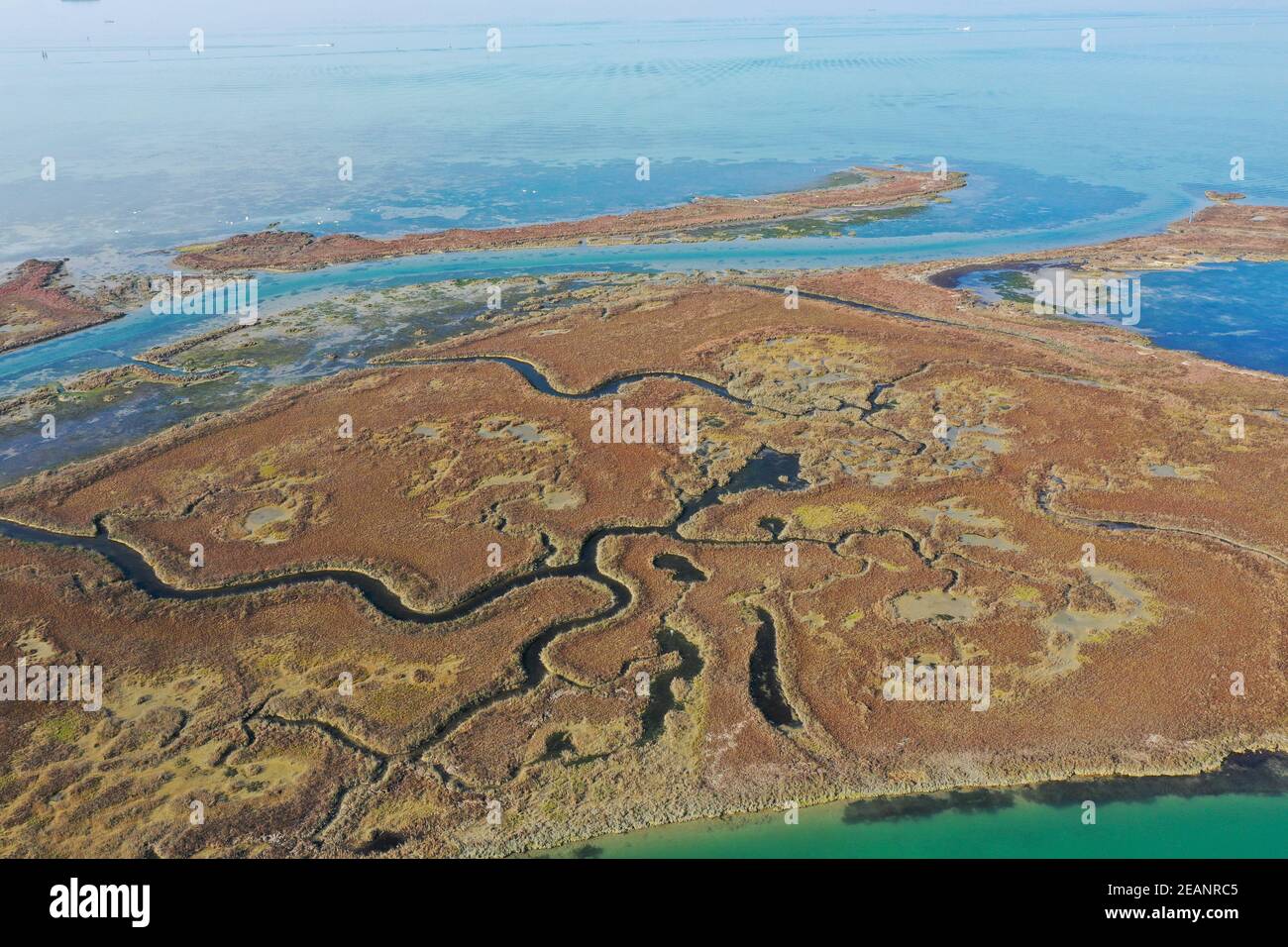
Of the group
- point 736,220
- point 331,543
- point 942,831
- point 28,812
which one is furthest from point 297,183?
point 942,831

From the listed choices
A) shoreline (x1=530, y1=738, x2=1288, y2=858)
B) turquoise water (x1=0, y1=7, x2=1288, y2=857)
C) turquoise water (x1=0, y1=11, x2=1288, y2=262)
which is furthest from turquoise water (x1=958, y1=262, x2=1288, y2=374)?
shoreline (x1=530, y1=738, x2=1288, y2=858)

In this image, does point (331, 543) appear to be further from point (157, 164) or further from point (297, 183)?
point (157, 164)

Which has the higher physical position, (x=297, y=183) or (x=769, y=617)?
(x=297, y=183)

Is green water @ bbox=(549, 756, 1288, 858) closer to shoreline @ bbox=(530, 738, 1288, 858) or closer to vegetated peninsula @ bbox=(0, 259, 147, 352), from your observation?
shoreline @ bbox=(530, 738, 1288, 858)

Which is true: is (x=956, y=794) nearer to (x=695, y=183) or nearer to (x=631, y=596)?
(x=631, y=596)

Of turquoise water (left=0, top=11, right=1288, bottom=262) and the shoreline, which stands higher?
turquoise water (left=0, top=11, right=1288, bottom=262)

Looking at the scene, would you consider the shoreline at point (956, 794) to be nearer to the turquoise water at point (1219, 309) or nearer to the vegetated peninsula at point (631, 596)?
the vegetated peninsula at point (631, 596)
